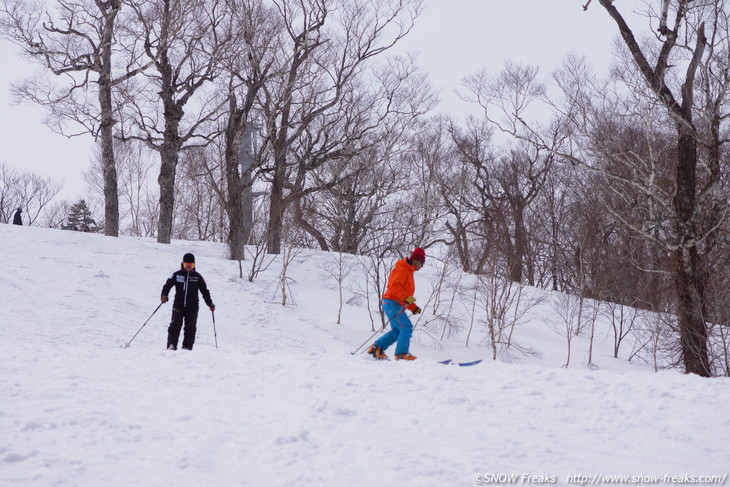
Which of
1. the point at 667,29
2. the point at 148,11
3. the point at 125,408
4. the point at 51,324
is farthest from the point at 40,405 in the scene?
the point at 148,11

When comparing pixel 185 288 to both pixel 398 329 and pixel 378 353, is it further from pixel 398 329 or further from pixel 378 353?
pixel 398 329

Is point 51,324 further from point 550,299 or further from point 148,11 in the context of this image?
point 550,299

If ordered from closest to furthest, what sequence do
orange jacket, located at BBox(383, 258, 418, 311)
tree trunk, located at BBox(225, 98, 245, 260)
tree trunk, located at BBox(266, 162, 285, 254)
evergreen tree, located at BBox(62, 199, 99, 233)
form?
orange jacket, located at BBox(383, 258, 418, 311), tree trunk, located at BBox(266, 162, 285, 254), tree trunk, located at BBox(225, 98, 245, 260), evergreen tree, located at BBox(62, 199, 99, 233)

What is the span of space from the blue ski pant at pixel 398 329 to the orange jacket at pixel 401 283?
0.32 feet

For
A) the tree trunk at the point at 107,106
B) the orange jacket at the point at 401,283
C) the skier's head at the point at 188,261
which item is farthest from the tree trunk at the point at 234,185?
the orange jacket at the point at 401,283

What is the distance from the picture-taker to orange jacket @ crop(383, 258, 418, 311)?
8469 mm

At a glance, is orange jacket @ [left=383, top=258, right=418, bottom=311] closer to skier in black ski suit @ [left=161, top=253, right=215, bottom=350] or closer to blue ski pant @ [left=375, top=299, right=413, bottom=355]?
blue ski pant @ [left=375, top=299, right=413, bottom=355]

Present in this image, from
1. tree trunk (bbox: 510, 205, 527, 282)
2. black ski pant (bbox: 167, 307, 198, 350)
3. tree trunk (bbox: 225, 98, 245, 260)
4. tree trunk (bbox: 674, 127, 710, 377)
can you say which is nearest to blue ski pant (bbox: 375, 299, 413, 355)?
black ski pant (bbox: 167, 307, 198, 350)

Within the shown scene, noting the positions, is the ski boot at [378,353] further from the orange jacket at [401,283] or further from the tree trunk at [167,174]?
the tree trunk at [167,174]

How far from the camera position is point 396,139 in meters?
24.6

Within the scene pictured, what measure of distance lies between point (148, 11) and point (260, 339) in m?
13.5

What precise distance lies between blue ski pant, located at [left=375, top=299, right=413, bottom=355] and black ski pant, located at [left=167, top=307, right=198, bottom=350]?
10.3 ft

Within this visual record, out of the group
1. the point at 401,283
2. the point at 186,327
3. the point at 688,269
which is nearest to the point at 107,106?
the point at 186,327

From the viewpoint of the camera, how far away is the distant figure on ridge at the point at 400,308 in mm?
8305
